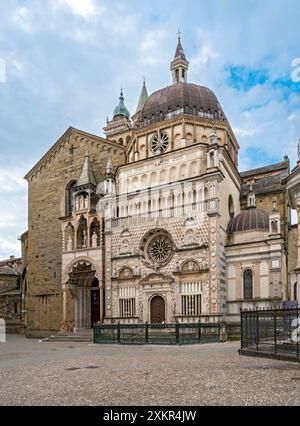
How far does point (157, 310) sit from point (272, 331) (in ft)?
54.0

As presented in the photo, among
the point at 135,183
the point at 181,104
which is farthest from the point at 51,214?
the point at 181,104

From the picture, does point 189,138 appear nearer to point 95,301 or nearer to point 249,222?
point 249,222

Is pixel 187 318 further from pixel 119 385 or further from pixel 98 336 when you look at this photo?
pixel 119 385

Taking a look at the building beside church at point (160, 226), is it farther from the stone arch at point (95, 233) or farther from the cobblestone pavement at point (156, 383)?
the cobblestone pavement at point (156, 383)

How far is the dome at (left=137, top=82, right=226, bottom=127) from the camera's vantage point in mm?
36062

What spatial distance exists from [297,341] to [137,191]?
21073mm

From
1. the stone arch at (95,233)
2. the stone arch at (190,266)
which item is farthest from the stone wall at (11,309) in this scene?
the stone arch at (190,266)

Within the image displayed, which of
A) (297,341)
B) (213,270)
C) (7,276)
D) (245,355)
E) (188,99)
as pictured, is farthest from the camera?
(7,276)

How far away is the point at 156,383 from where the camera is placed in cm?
1018

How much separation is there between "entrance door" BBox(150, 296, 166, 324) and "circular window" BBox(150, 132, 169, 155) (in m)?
11.5

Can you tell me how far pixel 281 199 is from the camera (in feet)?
120

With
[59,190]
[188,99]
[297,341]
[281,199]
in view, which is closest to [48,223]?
[59,190]

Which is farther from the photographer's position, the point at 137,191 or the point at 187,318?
the point at 137,191

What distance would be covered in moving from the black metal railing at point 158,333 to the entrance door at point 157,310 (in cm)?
389
